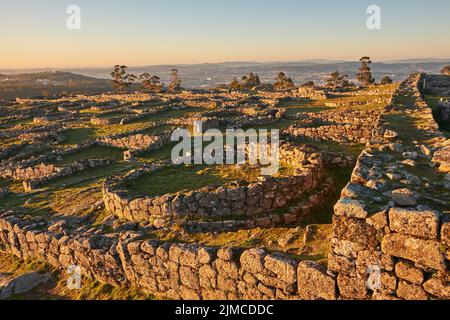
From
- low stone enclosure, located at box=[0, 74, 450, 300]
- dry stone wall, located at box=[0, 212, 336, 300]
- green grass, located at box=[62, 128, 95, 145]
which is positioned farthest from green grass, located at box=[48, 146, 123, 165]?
low stone enclosure, located at box=[0, 74, 450, 300]

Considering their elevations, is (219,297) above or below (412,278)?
below

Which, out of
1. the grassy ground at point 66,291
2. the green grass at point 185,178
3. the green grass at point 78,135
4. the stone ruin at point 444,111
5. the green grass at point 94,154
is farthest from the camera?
the green grass at point 78,135

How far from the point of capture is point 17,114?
49.2m

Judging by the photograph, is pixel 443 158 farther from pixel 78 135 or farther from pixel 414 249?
pixel 78 135

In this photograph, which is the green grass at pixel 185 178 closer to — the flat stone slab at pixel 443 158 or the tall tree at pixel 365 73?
the flat stone slab at pixel 443 158

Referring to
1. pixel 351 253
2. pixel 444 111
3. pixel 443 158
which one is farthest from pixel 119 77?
pixel 351 253

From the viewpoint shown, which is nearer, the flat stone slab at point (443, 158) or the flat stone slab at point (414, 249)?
the flat stone slab at point (414, 249)

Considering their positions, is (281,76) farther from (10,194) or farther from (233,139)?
(10,194)

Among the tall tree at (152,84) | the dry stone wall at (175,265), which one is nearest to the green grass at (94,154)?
the dry stone wall at (175,265)

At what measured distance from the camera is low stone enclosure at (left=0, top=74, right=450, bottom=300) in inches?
218

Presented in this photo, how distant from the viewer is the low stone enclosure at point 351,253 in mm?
5527

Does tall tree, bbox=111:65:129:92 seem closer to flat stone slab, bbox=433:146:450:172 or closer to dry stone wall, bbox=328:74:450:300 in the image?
flat stone slab, bbox=433:146:450:172

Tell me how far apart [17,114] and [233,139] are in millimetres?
41509
